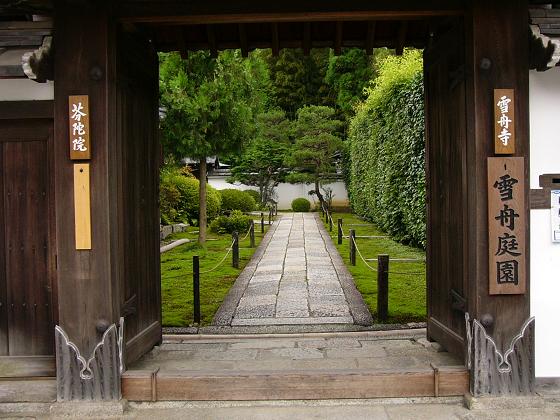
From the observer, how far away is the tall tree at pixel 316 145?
1362 inches

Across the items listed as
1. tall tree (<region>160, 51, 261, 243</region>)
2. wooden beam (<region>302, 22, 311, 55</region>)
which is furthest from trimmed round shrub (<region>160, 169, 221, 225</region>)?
wooden beam (<region>302, 22, 311, 55</region>)

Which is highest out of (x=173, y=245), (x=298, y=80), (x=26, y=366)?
(x=298, y=80)

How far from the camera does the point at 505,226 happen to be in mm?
4711

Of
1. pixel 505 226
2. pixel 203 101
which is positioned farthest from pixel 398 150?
pixel 505 226

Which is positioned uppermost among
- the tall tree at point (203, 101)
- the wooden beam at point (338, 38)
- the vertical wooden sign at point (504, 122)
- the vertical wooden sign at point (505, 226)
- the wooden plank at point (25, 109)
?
the tall tree at point (203, 101)

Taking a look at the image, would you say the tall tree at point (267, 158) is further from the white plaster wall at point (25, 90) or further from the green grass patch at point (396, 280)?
the white plaster wall at point (25, 90)

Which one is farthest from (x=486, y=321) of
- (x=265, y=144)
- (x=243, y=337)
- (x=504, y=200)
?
(x=265, y=144)

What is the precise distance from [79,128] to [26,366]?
239cm

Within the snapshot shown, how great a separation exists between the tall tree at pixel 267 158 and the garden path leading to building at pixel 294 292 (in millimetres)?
22047

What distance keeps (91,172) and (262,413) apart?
2599mm

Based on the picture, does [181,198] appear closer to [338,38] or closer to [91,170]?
[338,38]

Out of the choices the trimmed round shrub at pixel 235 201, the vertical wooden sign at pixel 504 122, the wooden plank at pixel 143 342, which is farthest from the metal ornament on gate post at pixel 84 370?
the trimmed round shrub at pixel 235 201

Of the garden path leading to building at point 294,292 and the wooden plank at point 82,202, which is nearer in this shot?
the wooden plank at point 82,202

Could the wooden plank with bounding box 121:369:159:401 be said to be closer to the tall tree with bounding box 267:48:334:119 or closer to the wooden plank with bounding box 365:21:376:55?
the wooden plank with bounding box 365:21:376:55
